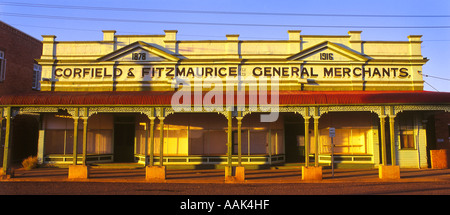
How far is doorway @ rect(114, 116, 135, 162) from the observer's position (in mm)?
18984

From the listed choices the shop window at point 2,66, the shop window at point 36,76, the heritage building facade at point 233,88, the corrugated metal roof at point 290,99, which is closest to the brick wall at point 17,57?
the shop window at point 2,66

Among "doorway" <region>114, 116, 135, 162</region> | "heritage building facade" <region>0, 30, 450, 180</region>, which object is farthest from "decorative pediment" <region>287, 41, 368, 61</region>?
"doorway" <region>114, 116, 135, 162</region>

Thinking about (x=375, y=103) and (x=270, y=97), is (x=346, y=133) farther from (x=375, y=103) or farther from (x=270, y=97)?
(x=270, y=97)

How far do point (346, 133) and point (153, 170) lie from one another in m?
10.7

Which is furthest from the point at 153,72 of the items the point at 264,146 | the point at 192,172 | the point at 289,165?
the point at 289,165

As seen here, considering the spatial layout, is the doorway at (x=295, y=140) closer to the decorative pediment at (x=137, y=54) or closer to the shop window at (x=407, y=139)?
the shop window at (x=407, y=139)

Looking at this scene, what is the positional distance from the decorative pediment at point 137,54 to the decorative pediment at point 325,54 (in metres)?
7.71

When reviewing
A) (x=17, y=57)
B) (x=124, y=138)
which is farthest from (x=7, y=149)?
(x=17, y=57)

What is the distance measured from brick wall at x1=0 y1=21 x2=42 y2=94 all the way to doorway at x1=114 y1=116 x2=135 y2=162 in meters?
8.23

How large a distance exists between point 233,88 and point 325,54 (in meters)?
5.75

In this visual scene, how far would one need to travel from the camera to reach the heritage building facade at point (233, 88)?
17.9 metres
